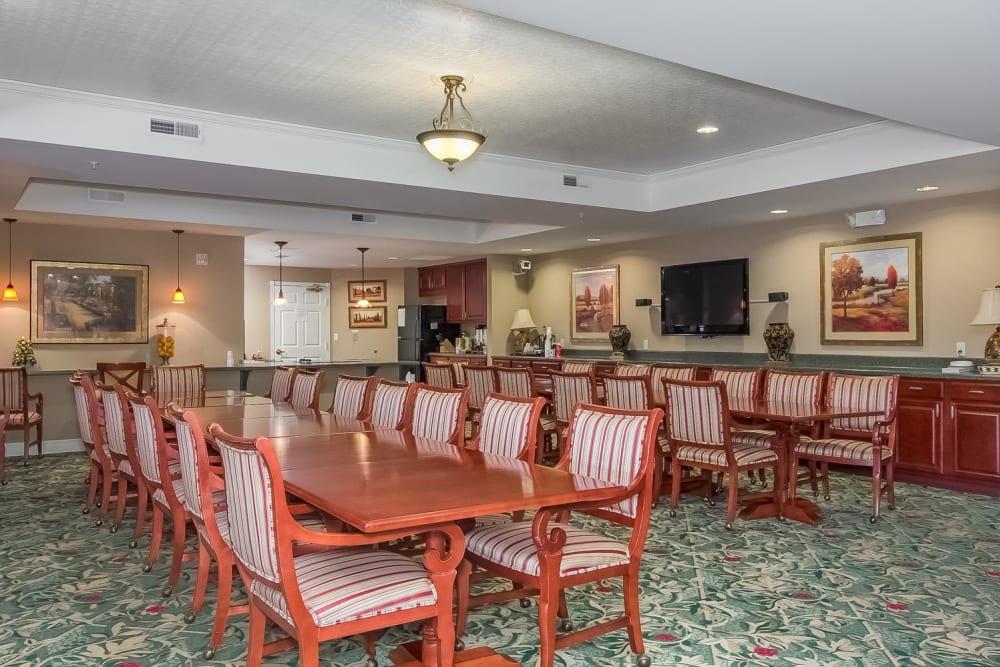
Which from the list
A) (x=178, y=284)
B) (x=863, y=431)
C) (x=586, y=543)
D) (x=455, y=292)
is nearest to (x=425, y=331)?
(x=455, y=292)

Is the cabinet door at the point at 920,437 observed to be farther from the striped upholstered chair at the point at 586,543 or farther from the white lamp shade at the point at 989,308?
the striped upholstered chair at the point at 586,543

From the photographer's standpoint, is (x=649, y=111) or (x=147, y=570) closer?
(x=147, y=570)

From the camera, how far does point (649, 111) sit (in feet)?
16.4

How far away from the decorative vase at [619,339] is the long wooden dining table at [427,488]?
5.76 m

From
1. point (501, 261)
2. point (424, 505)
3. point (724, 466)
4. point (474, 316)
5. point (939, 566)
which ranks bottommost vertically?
point (939, 566)

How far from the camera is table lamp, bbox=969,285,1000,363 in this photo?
5.91 m

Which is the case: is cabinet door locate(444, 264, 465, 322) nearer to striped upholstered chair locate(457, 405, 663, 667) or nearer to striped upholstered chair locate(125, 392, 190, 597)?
striped upholstered chair locate(125, 392, 190, 597)

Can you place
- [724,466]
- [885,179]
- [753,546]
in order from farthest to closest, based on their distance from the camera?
[885,179] < [724,466] < [753,546]

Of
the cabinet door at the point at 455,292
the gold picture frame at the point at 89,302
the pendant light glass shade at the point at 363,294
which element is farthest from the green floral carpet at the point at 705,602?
the pendant light glass shade at the point at 363,294

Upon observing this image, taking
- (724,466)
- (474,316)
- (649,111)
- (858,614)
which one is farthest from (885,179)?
(474,316)

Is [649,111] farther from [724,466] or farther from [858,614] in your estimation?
[858,614]

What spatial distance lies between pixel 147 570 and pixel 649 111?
160 inches

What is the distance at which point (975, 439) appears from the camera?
596 centimetres

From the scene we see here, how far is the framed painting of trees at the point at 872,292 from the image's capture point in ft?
22.2
